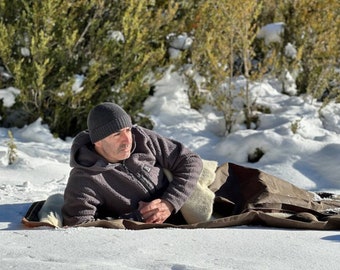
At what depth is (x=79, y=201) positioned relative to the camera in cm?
327

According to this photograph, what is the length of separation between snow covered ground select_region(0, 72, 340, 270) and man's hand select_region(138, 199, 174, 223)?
27 cm

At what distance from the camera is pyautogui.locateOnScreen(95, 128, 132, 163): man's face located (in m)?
3.35

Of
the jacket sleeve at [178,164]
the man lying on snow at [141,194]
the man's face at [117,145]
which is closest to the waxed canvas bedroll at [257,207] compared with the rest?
the man lying on snow at [141,194]

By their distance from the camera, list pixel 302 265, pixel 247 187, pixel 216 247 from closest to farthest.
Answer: pixel 302 265 < pixel 216 247 < pixel 247 187

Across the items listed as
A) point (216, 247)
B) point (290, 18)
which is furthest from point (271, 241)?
point (290, 18)

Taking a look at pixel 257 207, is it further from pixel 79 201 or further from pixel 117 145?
pixel 79 201

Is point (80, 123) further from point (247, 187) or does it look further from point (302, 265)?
point (302, 265)

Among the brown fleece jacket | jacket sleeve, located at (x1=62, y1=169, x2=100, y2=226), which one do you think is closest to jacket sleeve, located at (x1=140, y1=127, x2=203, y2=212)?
the brown fleece jacket

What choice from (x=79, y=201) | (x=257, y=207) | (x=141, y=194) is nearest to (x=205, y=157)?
(x=257, y=207)

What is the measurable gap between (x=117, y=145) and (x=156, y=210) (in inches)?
14.9

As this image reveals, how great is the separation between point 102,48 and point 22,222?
3.37 m

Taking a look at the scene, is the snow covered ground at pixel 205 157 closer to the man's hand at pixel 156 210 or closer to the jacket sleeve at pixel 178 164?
the man's hand at pixel 156 210

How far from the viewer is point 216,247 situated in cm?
270

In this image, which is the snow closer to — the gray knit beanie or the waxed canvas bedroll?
the waxed canvas bedroll
